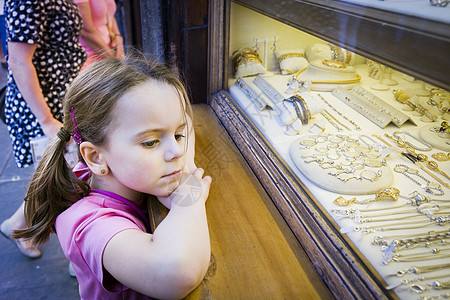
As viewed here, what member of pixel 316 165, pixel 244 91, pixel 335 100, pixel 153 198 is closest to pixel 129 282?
pixel 153 198

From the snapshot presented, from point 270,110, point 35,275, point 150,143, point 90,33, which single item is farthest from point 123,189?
point 90,33

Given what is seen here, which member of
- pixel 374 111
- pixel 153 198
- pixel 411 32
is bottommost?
pixel 153 198

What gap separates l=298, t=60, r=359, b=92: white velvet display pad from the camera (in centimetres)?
167

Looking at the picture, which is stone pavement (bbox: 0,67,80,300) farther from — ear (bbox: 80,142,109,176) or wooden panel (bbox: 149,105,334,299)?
wooden panel (bbox: 149,105,334,299)

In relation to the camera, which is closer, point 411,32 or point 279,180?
point 411,32

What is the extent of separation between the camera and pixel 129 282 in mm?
767

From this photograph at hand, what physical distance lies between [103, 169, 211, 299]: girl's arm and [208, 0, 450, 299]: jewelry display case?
302mm

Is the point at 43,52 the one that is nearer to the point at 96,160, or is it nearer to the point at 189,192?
the point at 96,160

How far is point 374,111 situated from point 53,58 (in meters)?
1.47

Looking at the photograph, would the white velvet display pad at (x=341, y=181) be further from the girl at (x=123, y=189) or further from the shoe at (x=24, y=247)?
the shoe at (x=24, y=247)

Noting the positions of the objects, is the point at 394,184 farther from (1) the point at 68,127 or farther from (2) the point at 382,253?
(1) the point at 68,127

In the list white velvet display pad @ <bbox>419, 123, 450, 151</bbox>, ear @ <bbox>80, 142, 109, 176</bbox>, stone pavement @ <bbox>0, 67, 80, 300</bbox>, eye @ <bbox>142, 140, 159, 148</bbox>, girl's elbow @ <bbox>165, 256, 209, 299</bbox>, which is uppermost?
eye @ <bbox>142, 140, 159, 148</bbox>

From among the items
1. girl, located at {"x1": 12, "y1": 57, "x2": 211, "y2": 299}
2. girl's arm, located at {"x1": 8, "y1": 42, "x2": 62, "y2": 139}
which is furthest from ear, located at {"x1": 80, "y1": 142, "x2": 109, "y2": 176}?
girl's arm, located at {"x1": 8, "y1": 42, "x2": 62, "y2": 139}

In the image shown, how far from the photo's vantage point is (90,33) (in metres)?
2.27
